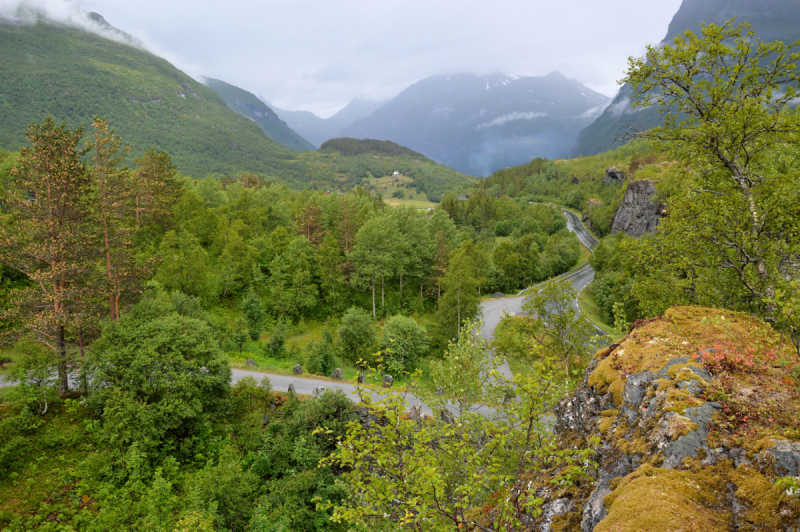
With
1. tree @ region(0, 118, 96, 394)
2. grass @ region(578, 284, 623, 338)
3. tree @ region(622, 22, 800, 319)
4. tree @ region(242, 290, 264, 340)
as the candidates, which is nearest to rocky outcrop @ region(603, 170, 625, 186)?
grass @ region(578, 284, 623, 338)

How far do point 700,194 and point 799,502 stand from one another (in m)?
10.5

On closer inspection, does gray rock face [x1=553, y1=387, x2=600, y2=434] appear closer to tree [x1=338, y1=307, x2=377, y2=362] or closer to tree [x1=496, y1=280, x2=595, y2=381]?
tree [x1=496, y1=280, x2=595, y2=381]

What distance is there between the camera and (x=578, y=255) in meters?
88.2

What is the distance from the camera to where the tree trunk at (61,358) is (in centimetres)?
2030

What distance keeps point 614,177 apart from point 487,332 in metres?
121

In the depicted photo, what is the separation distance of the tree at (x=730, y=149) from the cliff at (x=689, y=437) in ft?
9.66

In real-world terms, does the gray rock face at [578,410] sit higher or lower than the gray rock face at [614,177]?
lower

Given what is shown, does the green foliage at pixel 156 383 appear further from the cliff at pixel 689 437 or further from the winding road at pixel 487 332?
the cliff at pixel 689 437

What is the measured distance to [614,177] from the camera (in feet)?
439

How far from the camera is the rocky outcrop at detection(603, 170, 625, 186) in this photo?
12912cm

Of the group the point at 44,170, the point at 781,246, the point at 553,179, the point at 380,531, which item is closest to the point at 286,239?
the point at 44,170

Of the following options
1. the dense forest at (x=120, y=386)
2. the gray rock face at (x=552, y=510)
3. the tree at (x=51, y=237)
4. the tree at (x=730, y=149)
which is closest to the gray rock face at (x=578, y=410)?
the gray rock face at (x=552, y=510)

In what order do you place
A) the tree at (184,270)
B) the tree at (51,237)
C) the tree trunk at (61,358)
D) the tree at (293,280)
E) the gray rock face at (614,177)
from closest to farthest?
the tree at (51,237)
the tree trunk at (61,358)
the tree at (184,270)
the tree at (293,280)
the gray rock face at (614,177)

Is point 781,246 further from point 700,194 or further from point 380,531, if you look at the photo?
point 380,531
